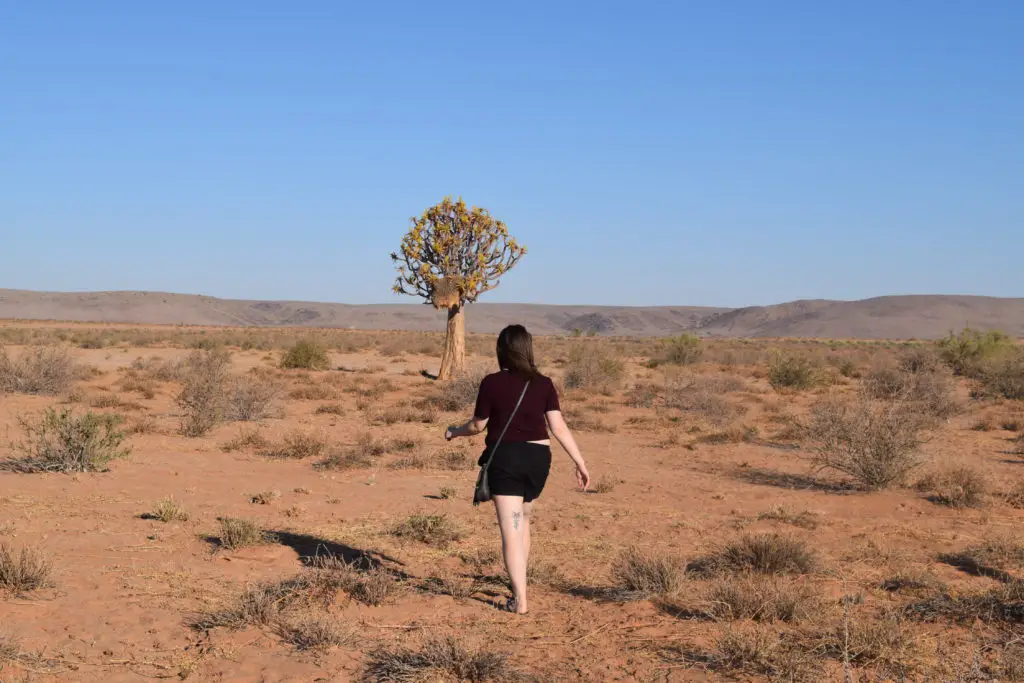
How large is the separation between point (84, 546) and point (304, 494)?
2.73m

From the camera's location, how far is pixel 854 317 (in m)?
124

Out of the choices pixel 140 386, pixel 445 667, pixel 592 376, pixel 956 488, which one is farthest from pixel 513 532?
pixel 592 376

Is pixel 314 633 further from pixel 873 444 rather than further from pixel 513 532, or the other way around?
pixel 873 444

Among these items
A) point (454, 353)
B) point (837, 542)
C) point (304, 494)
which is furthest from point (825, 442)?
point (454, 353)

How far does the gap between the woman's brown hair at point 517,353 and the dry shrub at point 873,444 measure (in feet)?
20.5

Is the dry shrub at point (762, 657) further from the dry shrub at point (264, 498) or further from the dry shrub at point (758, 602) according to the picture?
the dry shrub at point (264, 498)

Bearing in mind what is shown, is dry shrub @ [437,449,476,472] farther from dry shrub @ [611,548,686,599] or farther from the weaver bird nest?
the weaver bird nest

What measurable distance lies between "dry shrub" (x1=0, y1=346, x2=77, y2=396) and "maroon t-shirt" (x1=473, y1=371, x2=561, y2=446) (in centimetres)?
1487

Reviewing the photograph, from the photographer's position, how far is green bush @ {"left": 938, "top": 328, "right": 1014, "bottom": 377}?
2678cm

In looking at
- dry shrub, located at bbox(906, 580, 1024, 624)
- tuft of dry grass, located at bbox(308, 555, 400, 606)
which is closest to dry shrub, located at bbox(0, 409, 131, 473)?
tuft of dry grass, located at bbox(308, 555, 400, 606)

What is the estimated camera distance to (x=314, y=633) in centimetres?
463

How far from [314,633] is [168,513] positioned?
3284 mm

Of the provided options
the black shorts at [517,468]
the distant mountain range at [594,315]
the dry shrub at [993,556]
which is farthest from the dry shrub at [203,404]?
the distant mountain range at [594,315]

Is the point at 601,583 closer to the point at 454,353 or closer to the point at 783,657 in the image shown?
the point at 783,657
